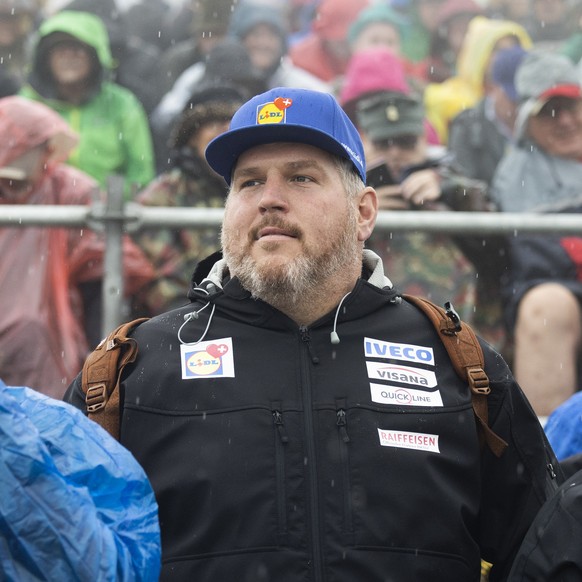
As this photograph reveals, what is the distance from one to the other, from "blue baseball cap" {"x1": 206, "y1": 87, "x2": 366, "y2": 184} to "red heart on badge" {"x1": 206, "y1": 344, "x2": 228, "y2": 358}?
0.53m

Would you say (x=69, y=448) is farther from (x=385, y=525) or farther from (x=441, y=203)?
(x=441, y=203)

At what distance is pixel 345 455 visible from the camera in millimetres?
2836

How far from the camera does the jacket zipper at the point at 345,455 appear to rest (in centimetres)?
277

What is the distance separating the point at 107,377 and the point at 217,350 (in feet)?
0.95

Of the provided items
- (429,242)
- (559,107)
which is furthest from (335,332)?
(559,107)

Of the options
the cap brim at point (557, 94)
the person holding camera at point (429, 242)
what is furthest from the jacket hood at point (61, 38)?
the cap brim at point (557, 94)

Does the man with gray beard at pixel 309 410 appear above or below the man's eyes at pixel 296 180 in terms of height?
below

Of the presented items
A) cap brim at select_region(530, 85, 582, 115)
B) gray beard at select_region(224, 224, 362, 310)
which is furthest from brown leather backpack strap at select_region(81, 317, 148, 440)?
cap brim at select_region(530, 85, 582, 115)

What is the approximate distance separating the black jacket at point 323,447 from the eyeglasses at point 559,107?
391 cm

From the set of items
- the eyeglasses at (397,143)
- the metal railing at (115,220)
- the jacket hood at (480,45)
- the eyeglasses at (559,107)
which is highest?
the jacket hood at (480,45)

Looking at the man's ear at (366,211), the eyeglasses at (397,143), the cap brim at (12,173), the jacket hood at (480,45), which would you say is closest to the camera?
the man's ear at (366,211)

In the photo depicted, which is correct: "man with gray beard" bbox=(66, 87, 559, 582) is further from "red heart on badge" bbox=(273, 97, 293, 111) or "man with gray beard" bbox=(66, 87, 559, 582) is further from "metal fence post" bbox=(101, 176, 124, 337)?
"metal fence post" bbox=(101, 176, 124, 337)

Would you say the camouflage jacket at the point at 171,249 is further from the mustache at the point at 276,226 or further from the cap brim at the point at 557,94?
the mustache at the point at 276,226

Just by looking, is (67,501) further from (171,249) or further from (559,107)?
(559,107)
